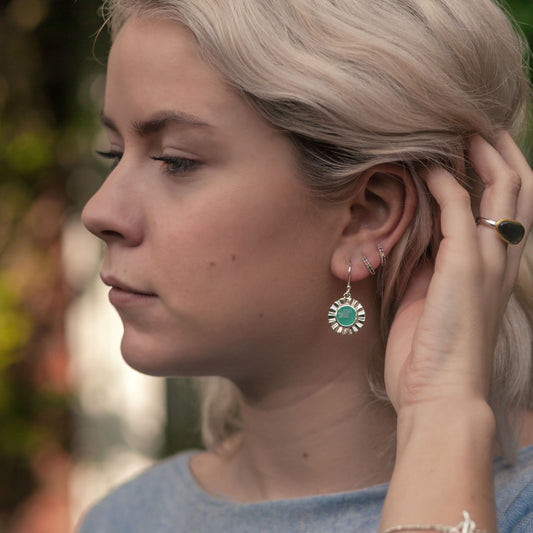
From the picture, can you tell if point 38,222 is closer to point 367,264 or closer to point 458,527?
point 367,264

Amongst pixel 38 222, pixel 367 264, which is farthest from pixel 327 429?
pixel 38 222

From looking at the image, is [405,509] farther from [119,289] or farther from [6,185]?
[6,185]

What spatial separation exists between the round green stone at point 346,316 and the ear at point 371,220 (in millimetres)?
62

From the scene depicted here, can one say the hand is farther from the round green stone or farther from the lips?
the lips

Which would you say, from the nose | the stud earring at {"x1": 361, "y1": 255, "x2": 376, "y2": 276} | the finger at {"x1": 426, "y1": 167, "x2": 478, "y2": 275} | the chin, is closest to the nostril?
the nose

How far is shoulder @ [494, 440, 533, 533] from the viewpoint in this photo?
58.3 inches

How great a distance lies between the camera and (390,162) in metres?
1.56

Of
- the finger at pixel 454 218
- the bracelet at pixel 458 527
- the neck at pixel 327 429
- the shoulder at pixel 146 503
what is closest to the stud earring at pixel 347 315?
the neck at pixel 327 429

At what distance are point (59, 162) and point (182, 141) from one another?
2.58 m

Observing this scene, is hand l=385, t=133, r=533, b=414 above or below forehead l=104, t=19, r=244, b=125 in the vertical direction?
below

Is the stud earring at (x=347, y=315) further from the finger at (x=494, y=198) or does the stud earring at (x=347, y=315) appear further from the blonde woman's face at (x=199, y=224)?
the finger at (x=494, y=198)

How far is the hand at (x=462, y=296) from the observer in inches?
54.3

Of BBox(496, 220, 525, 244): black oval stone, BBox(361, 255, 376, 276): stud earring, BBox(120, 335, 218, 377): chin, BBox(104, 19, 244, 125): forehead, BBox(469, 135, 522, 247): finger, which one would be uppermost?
BBox(104, 19, 244, 125): forehead

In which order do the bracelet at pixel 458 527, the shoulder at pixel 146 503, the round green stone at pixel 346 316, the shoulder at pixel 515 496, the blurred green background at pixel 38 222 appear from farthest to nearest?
the blurred green background at pixel 38 222 → the shoulder at pixel 146 503 → the round green stone at pixel 346 316 → the shoulder at pixel 515 496 → the bracelet at pixel 458 527
